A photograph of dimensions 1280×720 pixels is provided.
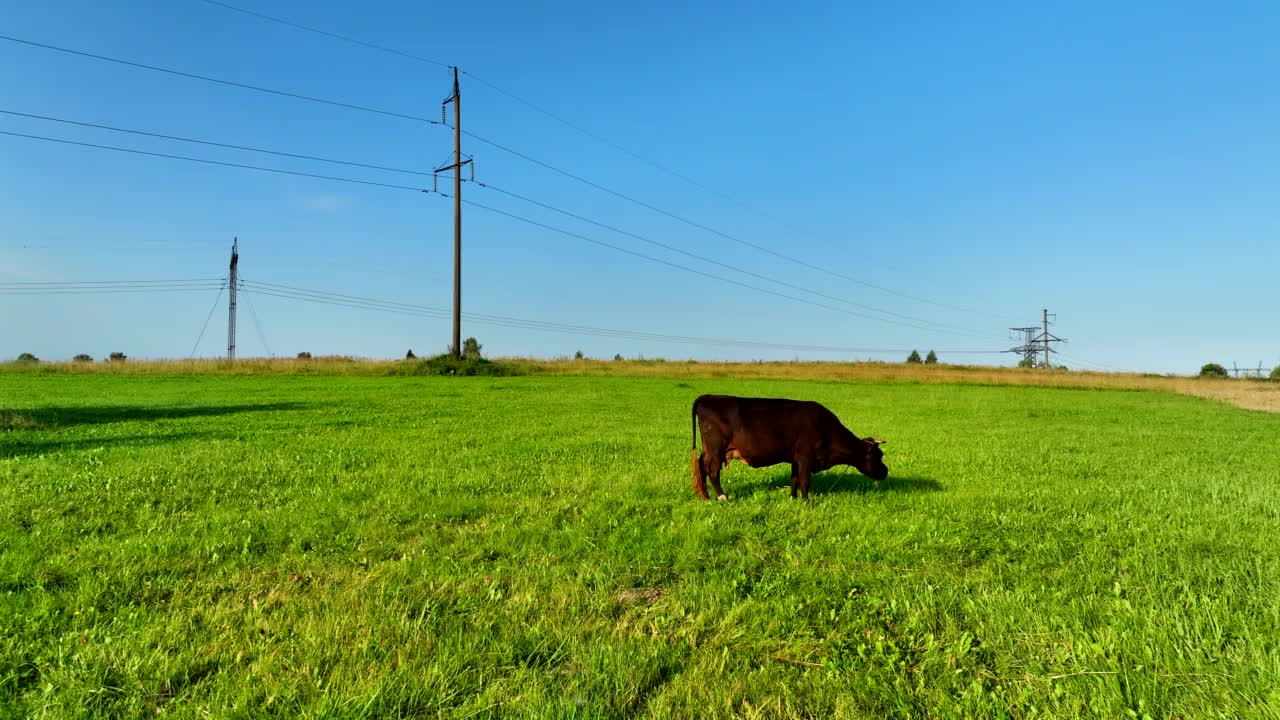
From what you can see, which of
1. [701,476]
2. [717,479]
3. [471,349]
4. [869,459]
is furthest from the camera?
[471,349]

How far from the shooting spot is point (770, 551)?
626 centimetres

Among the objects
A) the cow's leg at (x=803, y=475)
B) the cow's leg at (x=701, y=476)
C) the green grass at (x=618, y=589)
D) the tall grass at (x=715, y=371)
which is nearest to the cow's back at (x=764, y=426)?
the cow's leg at (x=803, y=475)

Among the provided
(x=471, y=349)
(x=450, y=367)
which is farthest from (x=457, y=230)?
(x=471, y=349)

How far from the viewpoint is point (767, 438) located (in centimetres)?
820

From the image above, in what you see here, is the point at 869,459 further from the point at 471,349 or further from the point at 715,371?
the point at 471,349

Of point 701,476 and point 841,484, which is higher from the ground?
point 701,476

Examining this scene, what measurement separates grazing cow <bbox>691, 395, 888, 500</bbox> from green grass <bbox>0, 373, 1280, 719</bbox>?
1.78 feet

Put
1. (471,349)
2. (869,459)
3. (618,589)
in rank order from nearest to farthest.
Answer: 1. (618,589)
2. (869,459)
3. (471,349)

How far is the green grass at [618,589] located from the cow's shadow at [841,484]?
8cm

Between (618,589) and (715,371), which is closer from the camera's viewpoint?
(618,589)

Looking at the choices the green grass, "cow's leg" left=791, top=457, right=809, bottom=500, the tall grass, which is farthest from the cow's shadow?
the tall grass

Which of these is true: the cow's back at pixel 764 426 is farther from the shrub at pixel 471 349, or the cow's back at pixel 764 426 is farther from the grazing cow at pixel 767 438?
the shrub at pixel 471 349

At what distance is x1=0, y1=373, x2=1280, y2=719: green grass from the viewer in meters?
3.55

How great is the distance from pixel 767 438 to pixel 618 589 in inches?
144
